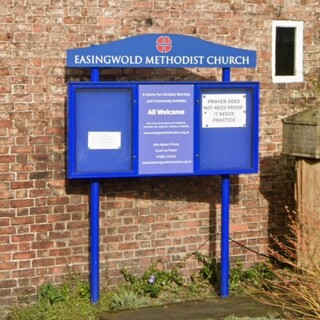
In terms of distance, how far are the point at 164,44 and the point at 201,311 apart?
270 centimetres

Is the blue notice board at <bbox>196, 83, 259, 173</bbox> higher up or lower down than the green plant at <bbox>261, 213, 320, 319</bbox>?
higher up

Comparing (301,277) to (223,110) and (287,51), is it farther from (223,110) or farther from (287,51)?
(287,51)

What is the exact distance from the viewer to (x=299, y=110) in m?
10.9

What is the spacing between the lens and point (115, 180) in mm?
9992

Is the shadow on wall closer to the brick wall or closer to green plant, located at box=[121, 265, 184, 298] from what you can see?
the brick wall

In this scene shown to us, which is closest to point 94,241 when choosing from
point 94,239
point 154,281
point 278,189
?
point 94,239

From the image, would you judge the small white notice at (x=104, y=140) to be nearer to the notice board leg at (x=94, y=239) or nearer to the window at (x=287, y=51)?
the notice board leg at (x=94, y=239)

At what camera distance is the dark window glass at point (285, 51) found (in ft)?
35.4

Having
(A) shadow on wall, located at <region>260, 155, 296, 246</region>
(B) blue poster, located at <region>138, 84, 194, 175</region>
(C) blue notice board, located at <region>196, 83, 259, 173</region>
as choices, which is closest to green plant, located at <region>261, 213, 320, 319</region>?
(A) shadow on wall, located at <region>260, 155, 296, 246</region>

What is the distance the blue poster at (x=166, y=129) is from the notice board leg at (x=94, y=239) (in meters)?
0.51

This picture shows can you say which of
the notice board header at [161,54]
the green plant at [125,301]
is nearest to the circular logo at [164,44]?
the notice board header at [161,54]

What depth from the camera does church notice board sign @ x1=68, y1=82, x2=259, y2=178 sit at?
9.31 metres

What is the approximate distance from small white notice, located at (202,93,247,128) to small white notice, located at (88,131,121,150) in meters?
0.93

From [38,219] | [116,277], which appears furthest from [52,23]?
[116,277]
